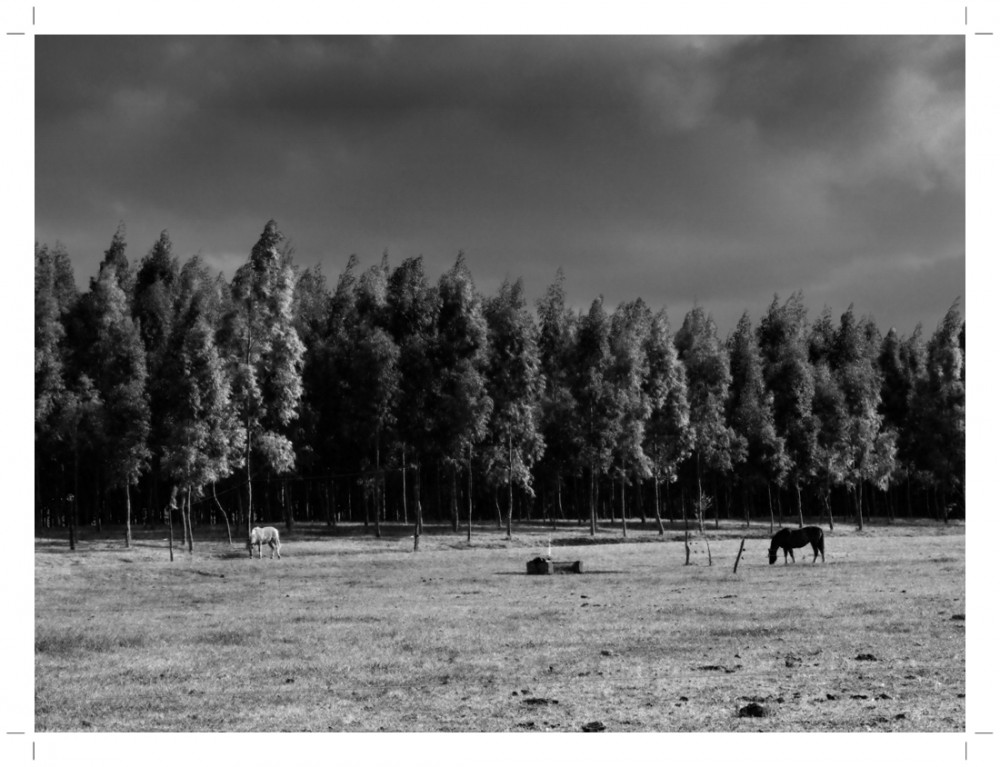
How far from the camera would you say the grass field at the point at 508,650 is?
11133 mm

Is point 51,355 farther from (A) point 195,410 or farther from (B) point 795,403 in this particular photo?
(B) point 795,403

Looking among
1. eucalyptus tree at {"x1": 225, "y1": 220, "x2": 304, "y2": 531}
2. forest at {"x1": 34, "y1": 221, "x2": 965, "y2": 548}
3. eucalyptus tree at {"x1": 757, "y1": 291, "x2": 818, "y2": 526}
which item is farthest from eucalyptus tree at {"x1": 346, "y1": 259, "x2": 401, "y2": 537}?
eucalyptus tree at {"x1": 757, "y1": 291, "x2": 818, "y2": 526}

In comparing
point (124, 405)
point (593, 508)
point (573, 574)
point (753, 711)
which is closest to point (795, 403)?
point (593, 508)

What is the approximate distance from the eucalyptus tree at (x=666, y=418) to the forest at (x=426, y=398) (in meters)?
0.15

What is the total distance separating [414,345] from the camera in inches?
2045

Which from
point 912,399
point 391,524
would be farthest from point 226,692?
point 912,399

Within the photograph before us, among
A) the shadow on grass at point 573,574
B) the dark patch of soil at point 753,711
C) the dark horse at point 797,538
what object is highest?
the dark patch of soil at point 753,711

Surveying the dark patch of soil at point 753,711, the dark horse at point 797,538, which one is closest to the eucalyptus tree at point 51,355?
the dark horse at point 797,538

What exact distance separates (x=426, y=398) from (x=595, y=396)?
9828 millimetres

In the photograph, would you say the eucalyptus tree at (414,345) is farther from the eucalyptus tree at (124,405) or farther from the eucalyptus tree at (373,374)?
the eucalyptus tree at (124,405)

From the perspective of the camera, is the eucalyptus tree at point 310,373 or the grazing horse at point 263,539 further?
the eucalyptus tree at point 310,373

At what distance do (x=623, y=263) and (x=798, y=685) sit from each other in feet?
25.5

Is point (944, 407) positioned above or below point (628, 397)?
below

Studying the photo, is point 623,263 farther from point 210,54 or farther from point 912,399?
point 912,399
